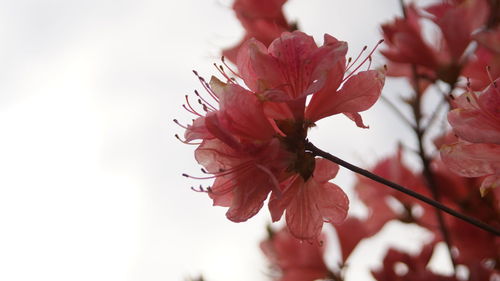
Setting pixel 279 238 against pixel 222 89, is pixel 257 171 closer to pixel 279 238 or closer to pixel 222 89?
pixel 222 89

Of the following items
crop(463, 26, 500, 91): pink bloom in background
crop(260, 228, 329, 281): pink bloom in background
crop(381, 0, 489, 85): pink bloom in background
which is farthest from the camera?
crop(260, 228, 329, 281): pink bloom in background

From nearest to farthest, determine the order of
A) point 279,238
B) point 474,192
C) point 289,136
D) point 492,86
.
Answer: point 492,86 → point 289,136 → point 474,192 → point 279,238

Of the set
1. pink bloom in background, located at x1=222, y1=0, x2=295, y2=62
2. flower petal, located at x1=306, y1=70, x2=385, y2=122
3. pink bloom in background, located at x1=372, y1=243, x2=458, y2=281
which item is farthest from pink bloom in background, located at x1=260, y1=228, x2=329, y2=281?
flower petal, located at x1=306, y1=70, x2=385, y2=122

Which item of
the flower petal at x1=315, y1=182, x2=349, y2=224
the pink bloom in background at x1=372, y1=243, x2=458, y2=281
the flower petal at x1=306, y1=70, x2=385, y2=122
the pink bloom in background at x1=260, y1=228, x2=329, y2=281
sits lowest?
the pink bloom in background at x1=372, y1=243, x2=458, y2=281

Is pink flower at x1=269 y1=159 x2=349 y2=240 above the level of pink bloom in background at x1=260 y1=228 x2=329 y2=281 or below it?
above

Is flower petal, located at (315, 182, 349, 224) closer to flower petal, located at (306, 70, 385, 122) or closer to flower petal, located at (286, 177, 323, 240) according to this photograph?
flower petal, located at (286, 177, 323, 240)

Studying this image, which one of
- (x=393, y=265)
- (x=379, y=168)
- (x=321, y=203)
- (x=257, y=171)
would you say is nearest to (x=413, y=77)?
(x=379, y=168)

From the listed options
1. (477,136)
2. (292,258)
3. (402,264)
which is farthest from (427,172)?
(477,136)

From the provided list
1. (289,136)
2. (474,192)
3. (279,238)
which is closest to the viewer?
(289,136)
